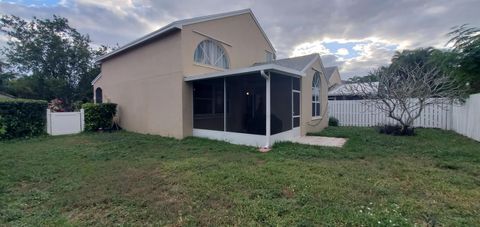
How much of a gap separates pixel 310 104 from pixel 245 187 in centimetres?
759

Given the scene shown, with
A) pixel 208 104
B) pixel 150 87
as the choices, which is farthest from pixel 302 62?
pixel 150 87

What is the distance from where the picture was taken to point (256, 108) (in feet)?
24.5

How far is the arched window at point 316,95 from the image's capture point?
11.3 metres

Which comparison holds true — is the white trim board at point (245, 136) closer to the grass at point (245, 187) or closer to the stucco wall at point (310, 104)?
the grass at point (245, 187)

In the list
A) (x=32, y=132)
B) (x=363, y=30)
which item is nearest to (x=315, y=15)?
(x=363, y=30)

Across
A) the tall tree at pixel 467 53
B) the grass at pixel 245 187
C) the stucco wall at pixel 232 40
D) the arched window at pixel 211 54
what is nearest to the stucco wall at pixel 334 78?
the stucco wall at pixel 232 40

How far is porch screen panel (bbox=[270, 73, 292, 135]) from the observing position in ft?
24.3

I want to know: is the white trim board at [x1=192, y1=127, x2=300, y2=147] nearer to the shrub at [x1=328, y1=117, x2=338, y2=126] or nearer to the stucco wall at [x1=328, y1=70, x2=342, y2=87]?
the shrub at [x1=328, y1=117, x2=338, y2=126]

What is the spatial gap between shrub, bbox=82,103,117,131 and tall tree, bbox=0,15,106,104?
12716 mm

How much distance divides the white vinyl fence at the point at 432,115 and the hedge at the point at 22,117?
15.6 m

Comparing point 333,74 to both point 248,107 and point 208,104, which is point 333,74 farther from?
point 248,107

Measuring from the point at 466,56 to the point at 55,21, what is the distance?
31.2 metres

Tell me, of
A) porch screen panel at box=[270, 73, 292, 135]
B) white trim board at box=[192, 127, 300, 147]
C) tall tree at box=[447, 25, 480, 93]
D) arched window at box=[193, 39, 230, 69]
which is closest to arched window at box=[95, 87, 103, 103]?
arched window at box=[193, 39, 230, 69]

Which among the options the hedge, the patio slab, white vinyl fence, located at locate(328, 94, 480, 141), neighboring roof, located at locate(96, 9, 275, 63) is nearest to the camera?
the patio slab
